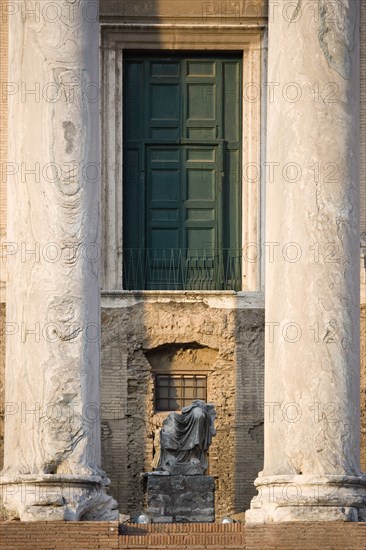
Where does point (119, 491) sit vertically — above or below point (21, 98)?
below

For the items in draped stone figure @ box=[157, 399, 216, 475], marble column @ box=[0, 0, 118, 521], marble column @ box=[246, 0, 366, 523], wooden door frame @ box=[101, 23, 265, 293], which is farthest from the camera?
wooden door frame @ box=[101, 23, 265, 293]

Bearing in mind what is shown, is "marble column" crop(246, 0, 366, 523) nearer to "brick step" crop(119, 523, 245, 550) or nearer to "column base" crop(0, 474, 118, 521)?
"brick step" crop(119, 523, 245, 550)

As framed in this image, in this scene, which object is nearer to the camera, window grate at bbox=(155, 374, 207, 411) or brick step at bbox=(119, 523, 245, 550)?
brick step at bbox=(119, 523, 245, 550)

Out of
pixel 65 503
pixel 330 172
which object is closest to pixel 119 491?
pixel 65 503

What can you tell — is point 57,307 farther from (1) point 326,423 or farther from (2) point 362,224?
(2) point 362,224

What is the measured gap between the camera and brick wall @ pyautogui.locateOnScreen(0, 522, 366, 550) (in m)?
25.1

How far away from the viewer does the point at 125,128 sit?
31.8 m

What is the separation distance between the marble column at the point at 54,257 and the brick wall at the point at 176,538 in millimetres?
766

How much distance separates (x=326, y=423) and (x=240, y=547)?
2.12m

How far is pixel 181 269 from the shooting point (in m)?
31.6

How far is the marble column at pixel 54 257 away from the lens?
2633cm

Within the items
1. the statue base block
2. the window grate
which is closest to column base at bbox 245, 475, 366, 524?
the statue base block

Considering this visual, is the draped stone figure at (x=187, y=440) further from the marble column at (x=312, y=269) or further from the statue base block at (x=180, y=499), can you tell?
the marble column at (x=312, y=269)

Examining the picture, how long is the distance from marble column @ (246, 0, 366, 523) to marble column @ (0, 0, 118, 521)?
2.44 m
